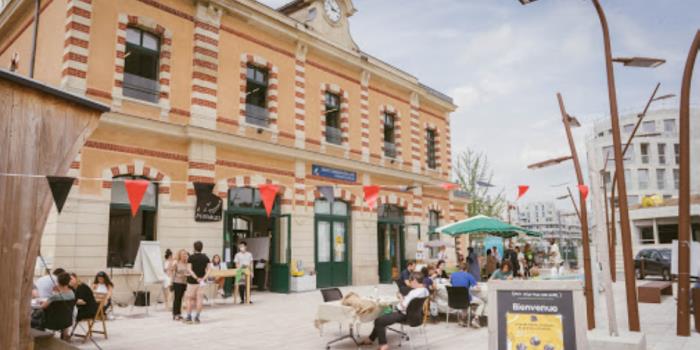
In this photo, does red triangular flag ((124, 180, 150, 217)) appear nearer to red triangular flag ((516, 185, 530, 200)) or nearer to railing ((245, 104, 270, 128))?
railing ((245, 104, 270, 128))

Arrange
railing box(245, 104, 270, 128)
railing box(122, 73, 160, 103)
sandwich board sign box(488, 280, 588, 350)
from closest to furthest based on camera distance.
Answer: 1. sandwich board sign box(488, 280, 588, 350)
2. railing box(122, 73, 160, 103)
3. railing box(245, 104, 270, 128)

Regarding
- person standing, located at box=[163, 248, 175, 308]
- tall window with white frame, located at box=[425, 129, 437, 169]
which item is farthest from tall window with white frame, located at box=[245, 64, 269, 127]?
tall window with white frame, located at box=[425, 129, 437, 169]

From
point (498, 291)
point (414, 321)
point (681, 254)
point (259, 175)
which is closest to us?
point (498, 291)

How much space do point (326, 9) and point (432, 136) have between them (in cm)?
810

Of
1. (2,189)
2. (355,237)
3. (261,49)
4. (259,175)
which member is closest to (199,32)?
(261,49)

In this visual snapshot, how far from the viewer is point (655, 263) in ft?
69.1

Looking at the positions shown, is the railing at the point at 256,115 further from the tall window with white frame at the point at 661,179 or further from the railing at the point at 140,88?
the tall window with white frame at the point at 661,179

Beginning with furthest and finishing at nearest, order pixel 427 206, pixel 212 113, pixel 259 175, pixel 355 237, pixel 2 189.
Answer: pixel 427 206 → pixel 355 237 → pixel 259 175 → pixel 212 113 → pixel 2 189

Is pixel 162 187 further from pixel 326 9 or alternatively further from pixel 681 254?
pixel 681 254

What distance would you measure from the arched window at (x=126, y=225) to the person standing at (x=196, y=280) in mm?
2823

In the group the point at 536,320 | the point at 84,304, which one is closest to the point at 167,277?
the point at 84,304

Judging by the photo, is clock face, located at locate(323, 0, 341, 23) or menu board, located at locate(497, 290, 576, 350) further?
clock face, located at locate(323, 0, 341, 23)

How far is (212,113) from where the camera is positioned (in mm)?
13906

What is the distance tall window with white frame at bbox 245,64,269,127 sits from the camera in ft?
50.5
